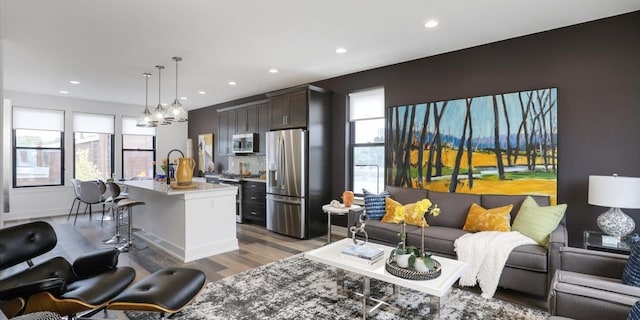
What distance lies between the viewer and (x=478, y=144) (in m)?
3.95

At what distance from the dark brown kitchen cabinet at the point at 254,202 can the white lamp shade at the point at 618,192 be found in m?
4.78

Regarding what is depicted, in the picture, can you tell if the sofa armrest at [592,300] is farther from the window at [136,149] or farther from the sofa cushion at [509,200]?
the window at [136,149]

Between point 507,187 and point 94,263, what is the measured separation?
4222mm

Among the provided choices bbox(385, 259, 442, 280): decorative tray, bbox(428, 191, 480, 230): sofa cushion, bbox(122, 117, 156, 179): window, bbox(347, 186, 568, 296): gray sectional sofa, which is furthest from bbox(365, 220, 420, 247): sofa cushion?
bbox(122, 117, 156, 179): window

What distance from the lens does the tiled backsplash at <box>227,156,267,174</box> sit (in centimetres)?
712

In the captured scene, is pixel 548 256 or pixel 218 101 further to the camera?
pixel 218 101

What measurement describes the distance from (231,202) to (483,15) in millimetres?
3842

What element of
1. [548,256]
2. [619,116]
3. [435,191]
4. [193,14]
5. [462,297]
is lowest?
[462,297]

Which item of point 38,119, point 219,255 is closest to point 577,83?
point 219,255

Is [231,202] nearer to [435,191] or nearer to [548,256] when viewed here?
[435,191]

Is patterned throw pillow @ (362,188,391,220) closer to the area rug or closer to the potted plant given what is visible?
the area rug

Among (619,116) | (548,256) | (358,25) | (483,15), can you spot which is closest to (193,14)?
(358,25)

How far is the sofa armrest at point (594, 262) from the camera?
88.4 inches

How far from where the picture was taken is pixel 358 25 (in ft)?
10.8
